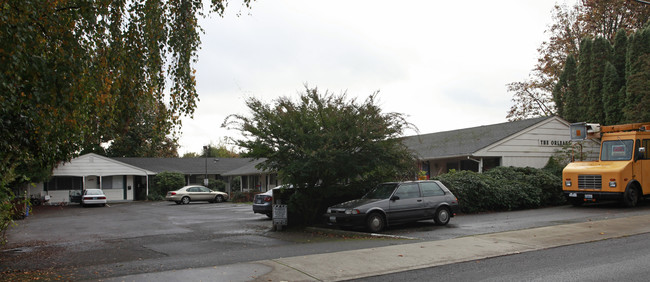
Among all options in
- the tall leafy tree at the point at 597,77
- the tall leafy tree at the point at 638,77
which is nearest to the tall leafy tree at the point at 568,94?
the tall leafy tree at the point at 597,77

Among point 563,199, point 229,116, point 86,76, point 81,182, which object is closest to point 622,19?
point 563,199

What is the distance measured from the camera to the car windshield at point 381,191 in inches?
562

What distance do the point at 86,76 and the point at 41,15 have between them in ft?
3.56

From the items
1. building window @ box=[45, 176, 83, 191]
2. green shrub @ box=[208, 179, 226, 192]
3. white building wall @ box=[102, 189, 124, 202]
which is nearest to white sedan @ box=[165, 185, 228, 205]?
green shrub @ box=[208, 179, 226, 192]

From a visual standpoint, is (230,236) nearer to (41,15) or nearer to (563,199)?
(41,15)

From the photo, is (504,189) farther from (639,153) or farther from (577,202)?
(639,153)

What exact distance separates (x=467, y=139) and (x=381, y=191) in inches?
519

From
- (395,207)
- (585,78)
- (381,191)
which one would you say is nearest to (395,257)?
(395,207)

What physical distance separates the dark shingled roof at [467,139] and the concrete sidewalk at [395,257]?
10539 millimetres

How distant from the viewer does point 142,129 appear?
57.2 m

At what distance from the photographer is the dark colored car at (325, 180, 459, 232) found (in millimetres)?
13461

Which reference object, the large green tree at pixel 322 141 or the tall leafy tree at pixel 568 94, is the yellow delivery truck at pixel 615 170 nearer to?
the large green tree at pixel 322 141

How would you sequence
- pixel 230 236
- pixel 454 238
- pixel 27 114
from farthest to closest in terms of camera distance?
pixel 230 236 < pixel 454 238 < pixel 27 114

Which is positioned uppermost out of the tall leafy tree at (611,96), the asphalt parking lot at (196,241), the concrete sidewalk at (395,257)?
the tall leafy tree at (611,96)
